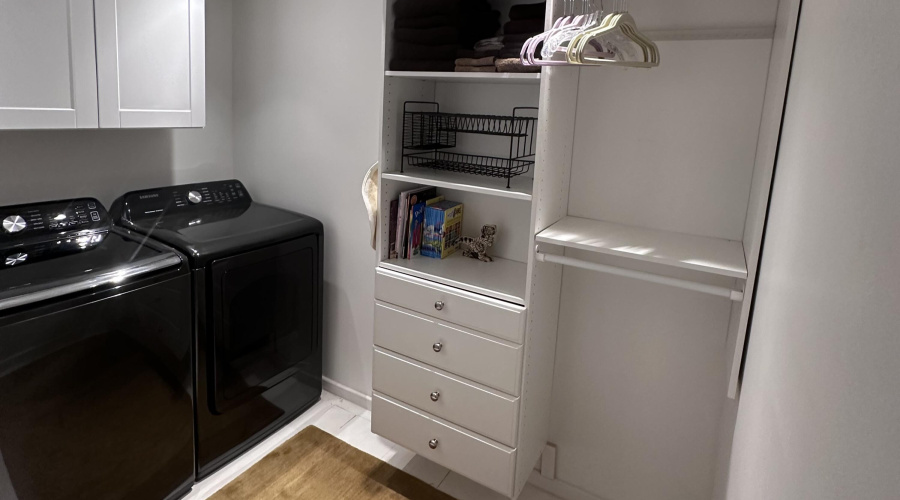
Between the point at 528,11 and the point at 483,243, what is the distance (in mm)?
823

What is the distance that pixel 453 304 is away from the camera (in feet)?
6.28

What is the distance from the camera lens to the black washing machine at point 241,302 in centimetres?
213

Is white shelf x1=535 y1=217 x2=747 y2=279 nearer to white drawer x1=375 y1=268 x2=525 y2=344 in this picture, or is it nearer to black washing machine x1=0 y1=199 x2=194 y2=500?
white drawer x1=375 y1=268 x2=525 y2=344

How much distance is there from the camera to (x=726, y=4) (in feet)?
5.30

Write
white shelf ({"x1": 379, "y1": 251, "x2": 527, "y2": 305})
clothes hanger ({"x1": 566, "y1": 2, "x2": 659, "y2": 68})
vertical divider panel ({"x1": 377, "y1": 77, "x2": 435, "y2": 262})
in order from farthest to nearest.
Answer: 1. vertical divider panel ({"x1": 377, "y1": 77, "x2": 435, "y2": 262})
2. white shelf ({"x1": 379, "y1": 251, "x2": 527, "y2": 305})
3. clothes hanger ({"x1": 566, "y1": 2, "x2": 659, "y2": 68})

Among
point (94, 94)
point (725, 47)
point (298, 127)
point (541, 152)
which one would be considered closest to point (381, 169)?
point (541, 152)

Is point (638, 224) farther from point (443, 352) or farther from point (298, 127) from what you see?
point (298, 127)

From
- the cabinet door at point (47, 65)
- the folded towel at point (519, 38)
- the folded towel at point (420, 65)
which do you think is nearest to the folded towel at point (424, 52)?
the folded towel at point (420, 65)

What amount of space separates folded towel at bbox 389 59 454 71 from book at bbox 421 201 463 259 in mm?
511

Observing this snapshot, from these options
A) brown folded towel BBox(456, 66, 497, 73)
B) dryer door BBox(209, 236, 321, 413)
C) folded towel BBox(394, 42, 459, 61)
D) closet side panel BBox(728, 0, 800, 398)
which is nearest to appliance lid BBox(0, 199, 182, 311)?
dryer door BBox(209, 236, 321, 413)

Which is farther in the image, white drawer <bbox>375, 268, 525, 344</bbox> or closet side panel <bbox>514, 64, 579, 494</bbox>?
white drawer <bbox>375, 268, 525, 344</bbox>

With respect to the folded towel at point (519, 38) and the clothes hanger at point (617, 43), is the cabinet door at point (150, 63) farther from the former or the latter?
the clothes hanger at point (617, 43)

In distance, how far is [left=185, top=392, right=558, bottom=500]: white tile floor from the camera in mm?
2227

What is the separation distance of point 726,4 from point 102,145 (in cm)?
235
